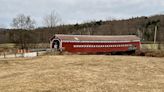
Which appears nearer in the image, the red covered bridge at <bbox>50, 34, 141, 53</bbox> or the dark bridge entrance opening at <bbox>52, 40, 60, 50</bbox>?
the red covered bridge at <bbox>50, 34, 141, 53</bbox>

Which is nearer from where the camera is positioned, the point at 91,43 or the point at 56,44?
the point at 56,44

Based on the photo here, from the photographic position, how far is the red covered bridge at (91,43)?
1833 inches

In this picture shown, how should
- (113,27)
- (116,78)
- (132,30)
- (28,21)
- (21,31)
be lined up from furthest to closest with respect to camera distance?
(113,27)
(132,30)
(28,21)
(21,31)
(116,78)

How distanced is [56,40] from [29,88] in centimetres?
3299

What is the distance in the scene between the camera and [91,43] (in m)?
49.7

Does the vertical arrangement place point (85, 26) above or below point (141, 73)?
above

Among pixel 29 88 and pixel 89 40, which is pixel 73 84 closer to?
pixel 29 88

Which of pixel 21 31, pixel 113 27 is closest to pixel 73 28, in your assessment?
pixel 113 27

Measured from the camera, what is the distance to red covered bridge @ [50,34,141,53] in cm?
4656

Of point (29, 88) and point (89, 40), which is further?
point (89, 40)

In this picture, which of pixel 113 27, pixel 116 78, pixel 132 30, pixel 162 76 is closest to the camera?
pixel 116 78

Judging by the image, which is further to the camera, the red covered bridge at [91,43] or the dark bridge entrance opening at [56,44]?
the dark bridge entrance opening at [56,44]

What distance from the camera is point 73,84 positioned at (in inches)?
599

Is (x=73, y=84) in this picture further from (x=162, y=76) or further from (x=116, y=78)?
(x=162, y=76)
